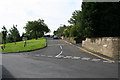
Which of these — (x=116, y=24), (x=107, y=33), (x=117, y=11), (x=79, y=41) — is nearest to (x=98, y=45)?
(x=107, y=33)

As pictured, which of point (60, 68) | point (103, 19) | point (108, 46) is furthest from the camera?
point (103, 19)

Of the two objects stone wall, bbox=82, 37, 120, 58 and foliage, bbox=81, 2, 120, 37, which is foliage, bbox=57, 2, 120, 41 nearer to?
foliage, bbox=81, 2, 120, 37

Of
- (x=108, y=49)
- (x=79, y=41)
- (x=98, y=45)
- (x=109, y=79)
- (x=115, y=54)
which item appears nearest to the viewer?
(x=109, y=79)

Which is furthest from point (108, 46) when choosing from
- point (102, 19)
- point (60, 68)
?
point (60, 68)

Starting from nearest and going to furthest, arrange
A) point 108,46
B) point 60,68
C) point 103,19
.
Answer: point 60,68 < point 108,46 < point 103,19

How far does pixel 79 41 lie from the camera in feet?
102

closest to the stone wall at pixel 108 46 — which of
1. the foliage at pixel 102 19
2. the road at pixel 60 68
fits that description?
the foliage at pixel 102 19

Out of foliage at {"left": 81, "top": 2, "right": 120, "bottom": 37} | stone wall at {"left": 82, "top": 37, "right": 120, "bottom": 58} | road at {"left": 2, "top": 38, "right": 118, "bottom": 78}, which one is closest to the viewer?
road at {"left": 2, "top": 38, "right": 118, "bottom": 78}

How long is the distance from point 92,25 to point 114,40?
4634mm

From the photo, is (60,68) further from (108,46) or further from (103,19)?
(103,19)

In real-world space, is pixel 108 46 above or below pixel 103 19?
below

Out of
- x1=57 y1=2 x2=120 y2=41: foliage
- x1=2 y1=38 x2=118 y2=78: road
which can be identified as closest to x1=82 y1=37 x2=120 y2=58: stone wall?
x1=57 y1=2 x2=120 y2=41: foliage

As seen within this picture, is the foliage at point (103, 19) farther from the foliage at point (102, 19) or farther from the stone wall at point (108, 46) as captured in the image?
the stone wall at point (108, 46)

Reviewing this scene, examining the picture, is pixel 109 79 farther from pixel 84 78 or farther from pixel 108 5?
pixel 108 5
